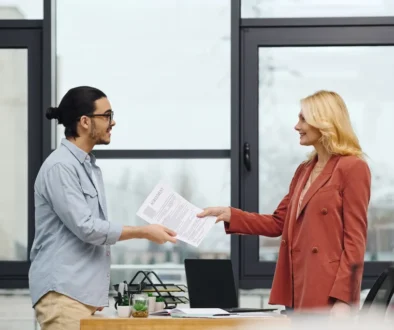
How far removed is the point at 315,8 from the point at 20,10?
64.8 inches

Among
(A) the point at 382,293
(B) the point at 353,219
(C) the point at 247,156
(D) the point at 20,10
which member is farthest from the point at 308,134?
(D) the point at 20,10

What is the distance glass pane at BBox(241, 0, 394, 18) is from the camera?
4613mm

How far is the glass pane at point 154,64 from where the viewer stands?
4641 mm

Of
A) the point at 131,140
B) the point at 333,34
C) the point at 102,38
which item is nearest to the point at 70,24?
the point at 102,38

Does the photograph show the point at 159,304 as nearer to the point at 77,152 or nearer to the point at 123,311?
the point at 123,311

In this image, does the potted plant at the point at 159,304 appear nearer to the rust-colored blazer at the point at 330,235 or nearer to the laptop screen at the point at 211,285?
the laptop screen at the point at 211,285

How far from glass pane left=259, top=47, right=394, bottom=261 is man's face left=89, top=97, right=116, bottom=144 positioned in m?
1.49

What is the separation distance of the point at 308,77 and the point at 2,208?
6.06 feet

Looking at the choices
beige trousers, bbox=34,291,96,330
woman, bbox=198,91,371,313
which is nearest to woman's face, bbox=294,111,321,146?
woman, bbox=198,91,371,313

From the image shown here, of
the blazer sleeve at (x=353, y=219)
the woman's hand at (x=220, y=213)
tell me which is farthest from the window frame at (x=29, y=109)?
the blazer sleeve at (x=353, y=219)

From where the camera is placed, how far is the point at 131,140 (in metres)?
4.65

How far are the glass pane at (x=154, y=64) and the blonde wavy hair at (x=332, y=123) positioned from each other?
128cm

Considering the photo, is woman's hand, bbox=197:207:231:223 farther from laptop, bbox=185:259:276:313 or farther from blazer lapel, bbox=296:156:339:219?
blazer lapel, bbox=296:156:339:219

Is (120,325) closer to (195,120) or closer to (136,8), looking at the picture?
(195,120)
